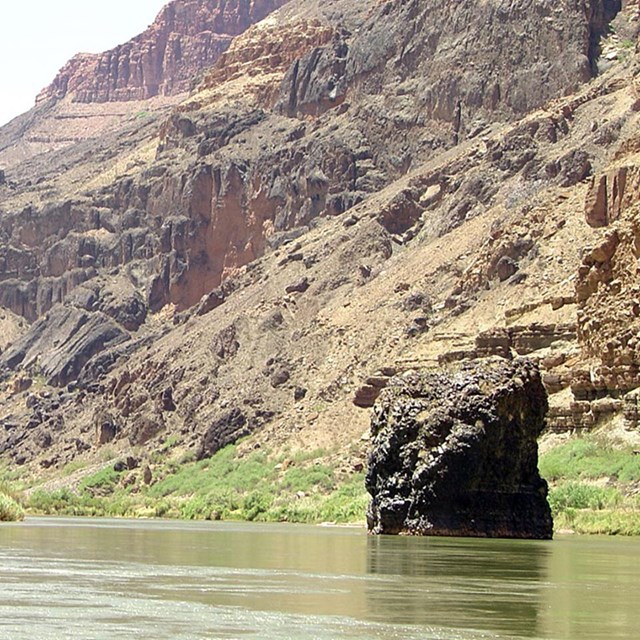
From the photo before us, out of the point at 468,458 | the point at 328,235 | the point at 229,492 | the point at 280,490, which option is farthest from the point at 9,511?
the point at 328,235

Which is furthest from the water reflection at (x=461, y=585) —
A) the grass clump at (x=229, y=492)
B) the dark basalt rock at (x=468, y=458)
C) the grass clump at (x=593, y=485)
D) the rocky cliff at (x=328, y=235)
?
the rocky cliff at (x=328, y=235)

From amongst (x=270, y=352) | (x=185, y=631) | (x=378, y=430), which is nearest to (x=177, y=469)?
(x=270, y=352)

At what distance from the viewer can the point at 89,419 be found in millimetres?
134000

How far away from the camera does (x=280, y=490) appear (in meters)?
93.4

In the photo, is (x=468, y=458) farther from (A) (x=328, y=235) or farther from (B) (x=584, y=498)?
(A) (x=328, y=235)

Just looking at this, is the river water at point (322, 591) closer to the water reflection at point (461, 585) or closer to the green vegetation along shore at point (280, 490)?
the water reflection at point (461, 585)

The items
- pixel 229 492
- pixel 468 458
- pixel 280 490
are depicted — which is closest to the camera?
pixel 468 458

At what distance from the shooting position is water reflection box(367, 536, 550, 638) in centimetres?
2402

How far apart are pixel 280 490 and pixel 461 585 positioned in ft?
209

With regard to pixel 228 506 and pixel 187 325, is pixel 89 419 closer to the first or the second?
pixel 187 325

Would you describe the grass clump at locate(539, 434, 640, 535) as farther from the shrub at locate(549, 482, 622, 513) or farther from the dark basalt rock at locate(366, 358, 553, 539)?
the dark basalt rock at locate(366, 358, 553, 539)

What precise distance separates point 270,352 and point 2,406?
46.1m

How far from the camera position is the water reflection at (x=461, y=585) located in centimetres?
2402

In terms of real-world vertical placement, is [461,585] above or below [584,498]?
above
